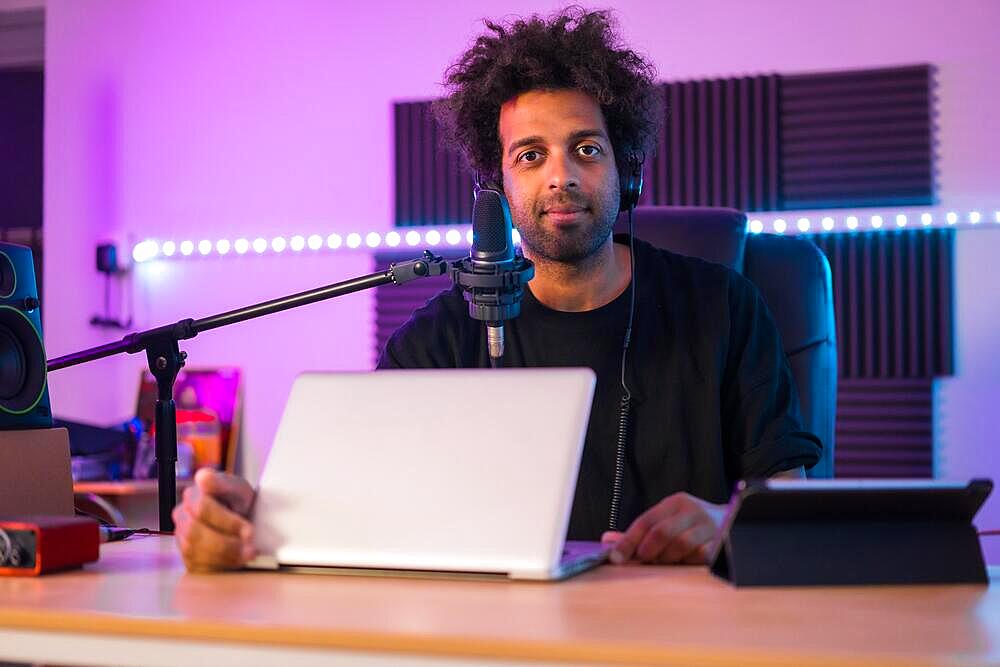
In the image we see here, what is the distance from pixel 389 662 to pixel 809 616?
1.15ft

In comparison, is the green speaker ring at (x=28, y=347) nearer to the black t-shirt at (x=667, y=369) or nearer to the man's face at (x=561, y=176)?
the black t-shirt at (x=667, y=369)

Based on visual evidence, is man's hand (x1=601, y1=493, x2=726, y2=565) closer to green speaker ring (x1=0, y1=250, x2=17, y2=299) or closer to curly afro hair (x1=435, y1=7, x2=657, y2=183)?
green speaker ring (x1=0, y1=250, x2=17, y2=299)

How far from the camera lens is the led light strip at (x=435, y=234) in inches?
147

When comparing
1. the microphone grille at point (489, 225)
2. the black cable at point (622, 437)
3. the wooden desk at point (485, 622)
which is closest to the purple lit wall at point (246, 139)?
the black cable at point (622, 437)

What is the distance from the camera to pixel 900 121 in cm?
377

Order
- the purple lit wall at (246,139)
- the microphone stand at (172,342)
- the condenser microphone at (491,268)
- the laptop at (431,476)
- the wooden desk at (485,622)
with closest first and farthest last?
the wooden desk at (485,622) < the laptop at (431,476) < the condenser microphone at (491,268) < the microphone stand at (172,342) < the purple lit wall at (246,139)

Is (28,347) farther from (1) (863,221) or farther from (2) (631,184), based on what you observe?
(1) (863,221)

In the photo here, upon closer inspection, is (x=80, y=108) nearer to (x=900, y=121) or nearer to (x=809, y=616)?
(x=900, y=121)

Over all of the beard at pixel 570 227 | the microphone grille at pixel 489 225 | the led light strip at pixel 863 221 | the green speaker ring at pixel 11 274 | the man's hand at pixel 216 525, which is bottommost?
the man's hand at pixel 216 525

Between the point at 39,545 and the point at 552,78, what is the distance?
138 cm

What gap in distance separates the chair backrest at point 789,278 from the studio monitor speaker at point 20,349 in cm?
115

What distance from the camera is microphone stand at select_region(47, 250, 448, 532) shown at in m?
1.47

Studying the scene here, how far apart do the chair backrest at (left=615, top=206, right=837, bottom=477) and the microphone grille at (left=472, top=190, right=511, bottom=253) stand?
0.98 meters

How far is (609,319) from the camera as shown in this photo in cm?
209
